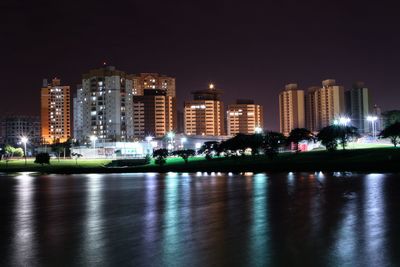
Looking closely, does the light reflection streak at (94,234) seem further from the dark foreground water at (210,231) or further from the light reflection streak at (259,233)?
the light reflection streak at (259,233)

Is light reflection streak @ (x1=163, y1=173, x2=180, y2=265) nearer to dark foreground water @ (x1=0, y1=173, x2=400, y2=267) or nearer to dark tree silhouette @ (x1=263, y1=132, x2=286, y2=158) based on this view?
dark foreground water @ (x1=0, y1=173, x2=400, y2=267)

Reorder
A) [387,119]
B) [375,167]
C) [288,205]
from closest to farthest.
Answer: [288,205] → [375,167] → [387,119]

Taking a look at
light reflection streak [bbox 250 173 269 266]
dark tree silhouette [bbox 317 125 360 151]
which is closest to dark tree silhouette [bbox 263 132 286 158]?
dark tree silhouette [bbox 317 125 360 151]

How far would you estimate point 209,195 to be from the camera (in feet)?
105

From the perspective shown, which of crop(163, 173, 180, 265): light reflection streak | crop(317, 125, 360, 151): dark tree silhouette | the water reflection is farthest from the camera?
crop(317, 125, 360, 151): dark tree silhouette

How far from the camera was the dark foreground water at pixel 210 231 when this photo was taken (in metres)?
13.5

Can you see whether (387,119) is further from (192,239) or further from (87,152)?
(192,239)

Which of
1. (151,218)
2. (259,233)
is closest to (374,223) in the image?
(259,233)

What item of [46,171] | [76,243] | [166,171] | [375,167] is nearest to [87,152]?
[46,171]

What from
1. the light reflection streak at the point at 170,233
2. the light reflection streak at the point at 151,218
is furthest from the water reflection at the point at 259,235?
the light reflection streak at the point at 151,218

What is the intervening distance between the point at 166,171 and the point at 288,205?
48907 mm

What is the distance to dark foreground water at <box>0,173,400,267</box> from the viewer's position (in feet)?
44.2

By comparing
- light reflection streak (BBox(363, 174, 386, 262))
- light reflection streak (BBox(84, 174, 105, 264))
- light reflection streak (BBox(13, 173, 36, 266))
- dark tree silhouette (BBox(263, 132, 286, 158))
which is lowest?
light reflection streak (BBox(13, 173, 36, 266))

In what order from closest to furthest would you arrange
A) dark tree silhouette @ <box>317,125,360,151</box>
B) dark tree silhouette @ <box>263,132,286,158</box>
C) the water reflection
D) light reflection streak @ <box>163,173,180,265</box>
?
the water reflection → light reflection streak @ <box>163,173,180,265</box> → dark tree silhouette @ <box>263,132,286,158</box> → dark tree silhouette @ <box>317,125,360,151</box>
